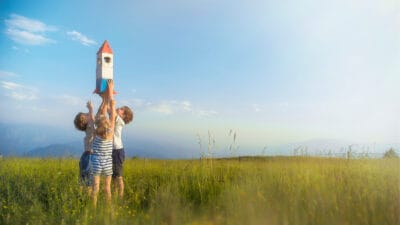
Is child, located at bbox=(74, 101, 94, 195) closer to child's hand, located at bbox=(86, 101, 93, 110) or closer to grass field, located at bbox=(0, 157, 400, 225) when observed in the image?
child's hand, located at bbox=(86, 101, 93, 110)

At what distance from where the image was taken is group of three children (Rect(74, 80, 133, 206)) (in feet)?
20.4

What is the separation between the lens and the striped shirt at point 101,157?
618 cm

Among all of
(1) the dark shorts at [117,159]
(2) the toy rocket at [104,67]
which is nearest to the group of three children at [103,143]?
(1) the dark shorts at [117,159]

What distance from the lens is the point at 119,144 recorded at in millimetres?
6738

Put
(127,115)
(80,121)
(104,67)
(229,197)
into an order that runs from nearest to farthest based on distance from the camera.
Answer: (229,197), (80,121), (104,67), (127,115)

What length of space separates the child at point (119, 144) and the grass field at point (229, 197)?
41 cm

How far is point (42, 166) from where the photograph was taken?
34.1 feet

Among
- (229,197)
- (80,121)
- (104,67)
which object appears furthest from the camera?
(104,67)

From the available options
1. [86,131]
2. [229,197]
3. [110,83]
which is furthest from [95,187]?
[229,197]

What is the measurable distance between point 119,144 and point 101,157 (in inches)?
23.0

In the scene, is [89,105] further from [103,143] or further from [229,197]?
[229,197]

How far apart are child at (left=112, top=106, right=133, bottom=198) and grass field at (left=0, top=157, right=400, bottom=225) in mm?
408

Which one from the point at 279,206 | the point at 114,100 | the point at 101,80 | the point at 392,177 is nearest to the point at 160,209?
the point at 279,206

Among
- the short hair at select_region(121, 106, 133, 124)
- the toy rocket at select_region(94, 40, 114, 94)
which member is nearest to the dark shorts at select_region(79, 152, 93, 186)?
the short hair at select_region(121, 106, 133, 124)
